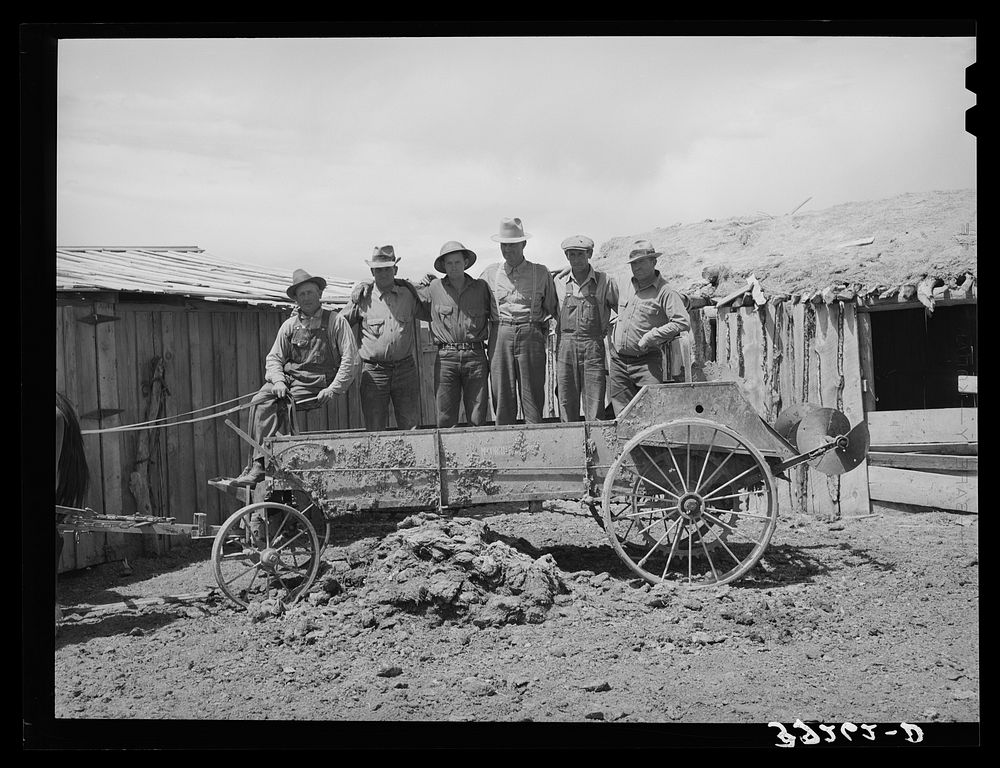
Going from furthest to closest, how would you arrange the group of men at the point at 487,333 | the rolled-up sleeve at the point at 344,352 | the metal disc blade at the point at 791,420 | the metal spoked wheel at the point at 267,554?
the group of men at the point at 487,333 < the rolled-up sleeve at the point at 344,352 < the metal disc blade at the point at 791,420 < the metal spoked wheel at the point at 267,554

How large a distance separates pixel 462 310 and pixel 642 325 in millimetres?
1418

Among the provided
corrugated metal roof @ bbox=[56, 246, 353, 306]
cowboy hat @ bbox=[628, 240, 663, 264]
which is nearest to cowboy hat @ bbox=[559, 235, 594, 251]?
cowboy hat @ bbox=[628, 240, 663, 264]

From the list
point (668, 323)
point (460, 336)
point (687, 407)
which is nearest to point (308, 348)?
point (460, 336)

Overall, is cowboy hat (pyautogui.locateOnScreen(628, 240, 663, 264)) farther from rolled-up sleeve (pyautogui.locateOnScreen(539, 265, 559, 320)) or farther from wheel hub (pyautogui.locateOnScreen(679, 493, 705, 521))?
wheel hub (pyautogui.locateOnScreen(679, 493, 705, 521))

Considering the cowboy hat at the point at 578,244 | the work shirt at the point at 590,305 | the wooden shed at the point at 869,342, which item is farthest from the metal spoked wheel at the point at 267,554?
the wooden shed at the point at 869,342

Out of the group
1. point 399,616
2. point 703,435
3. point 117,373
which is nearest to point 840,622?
point 703,435

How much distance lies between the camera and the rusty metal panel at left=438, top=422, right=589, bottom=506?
6188 millimetres

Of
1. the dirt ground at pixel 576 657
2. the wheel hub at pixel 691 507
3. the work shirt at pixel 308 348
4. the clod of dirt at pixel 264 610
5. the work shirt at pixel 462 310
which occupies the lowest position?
the dirt ground at pixel 576 657

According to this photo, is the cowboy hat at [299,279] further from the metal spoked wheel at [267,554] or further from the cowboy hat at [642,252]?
the cowboy hat at [642,252]

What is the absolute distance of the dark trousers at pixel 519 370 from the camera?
24.1ft

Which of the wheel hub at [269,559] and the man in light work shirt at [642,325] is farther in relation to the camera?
the man in light work shirt at [642,325]

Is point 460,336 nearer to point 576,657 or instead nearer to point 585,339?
point 585,339

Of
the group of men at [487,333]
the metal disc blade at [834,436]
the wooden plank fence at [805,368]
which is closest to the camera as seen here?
the metal disc blade at [834,436]

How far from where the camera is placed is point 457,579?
597cm
